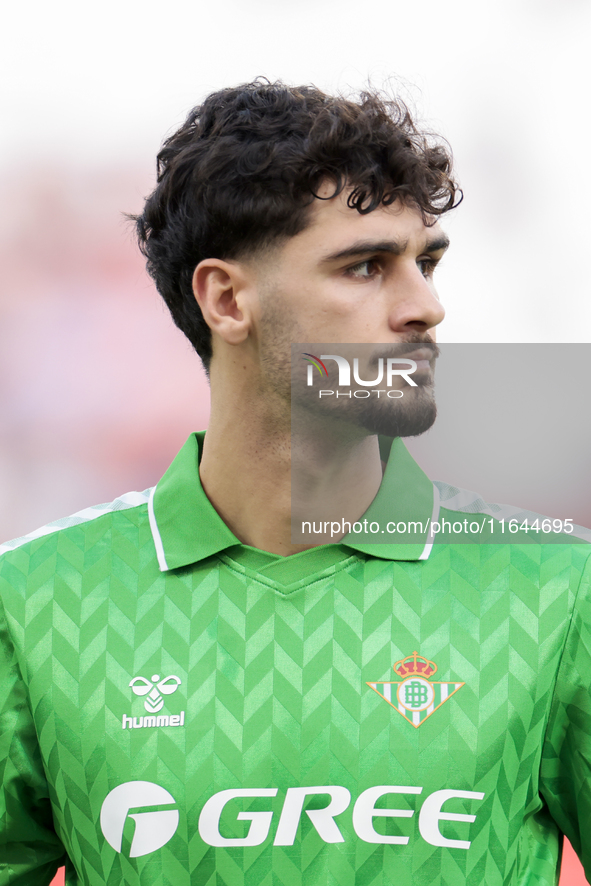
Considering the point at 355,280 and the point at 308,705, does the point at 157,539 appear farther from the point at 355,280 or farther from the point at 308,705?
the point at 355,280

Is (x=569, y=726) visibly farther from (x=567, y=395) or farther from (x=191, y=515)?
(x=191, y=515)

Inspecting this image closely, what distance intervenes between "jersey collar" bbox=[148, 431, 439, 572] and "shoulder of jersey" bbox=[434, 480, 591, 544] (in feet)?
0.09

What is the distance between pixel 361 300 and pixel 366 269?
0.07 m

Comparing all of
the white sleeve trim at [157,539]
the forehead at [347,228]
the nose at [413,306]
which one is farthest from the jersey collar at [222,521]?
the forehead at [347,228]

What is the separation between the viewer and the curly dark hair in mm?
1295

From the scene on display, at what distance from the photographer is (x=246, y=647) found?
1.22 m

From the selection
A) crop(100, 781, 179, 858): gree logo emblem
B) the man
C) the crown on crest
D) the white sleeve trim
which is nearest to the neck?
the man

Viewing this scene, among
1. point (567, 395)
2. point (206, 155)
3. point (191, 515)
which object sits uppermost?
point (206, 155)

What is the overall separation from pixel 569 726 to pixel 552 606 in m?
0.18

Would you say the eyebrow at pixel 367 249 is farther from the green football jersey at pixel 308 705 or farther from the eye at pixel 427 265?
the green football jersey at pixel 308 705

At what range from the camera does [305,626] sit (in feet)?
3.99

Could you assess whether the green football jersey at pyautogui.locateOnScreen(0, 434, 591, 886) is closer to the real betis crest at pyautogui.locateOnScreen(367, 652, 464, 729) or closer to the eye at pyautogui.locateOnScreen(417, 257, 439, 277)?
the real betis crest at pyautogui.locateOnScreen(367, 652, 464, 729)

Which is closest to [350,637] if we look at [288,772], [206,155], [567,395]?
[288,772]

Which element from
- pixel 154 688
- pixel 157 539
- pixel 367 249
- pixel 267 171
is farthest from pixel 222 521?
pixel 267 171
